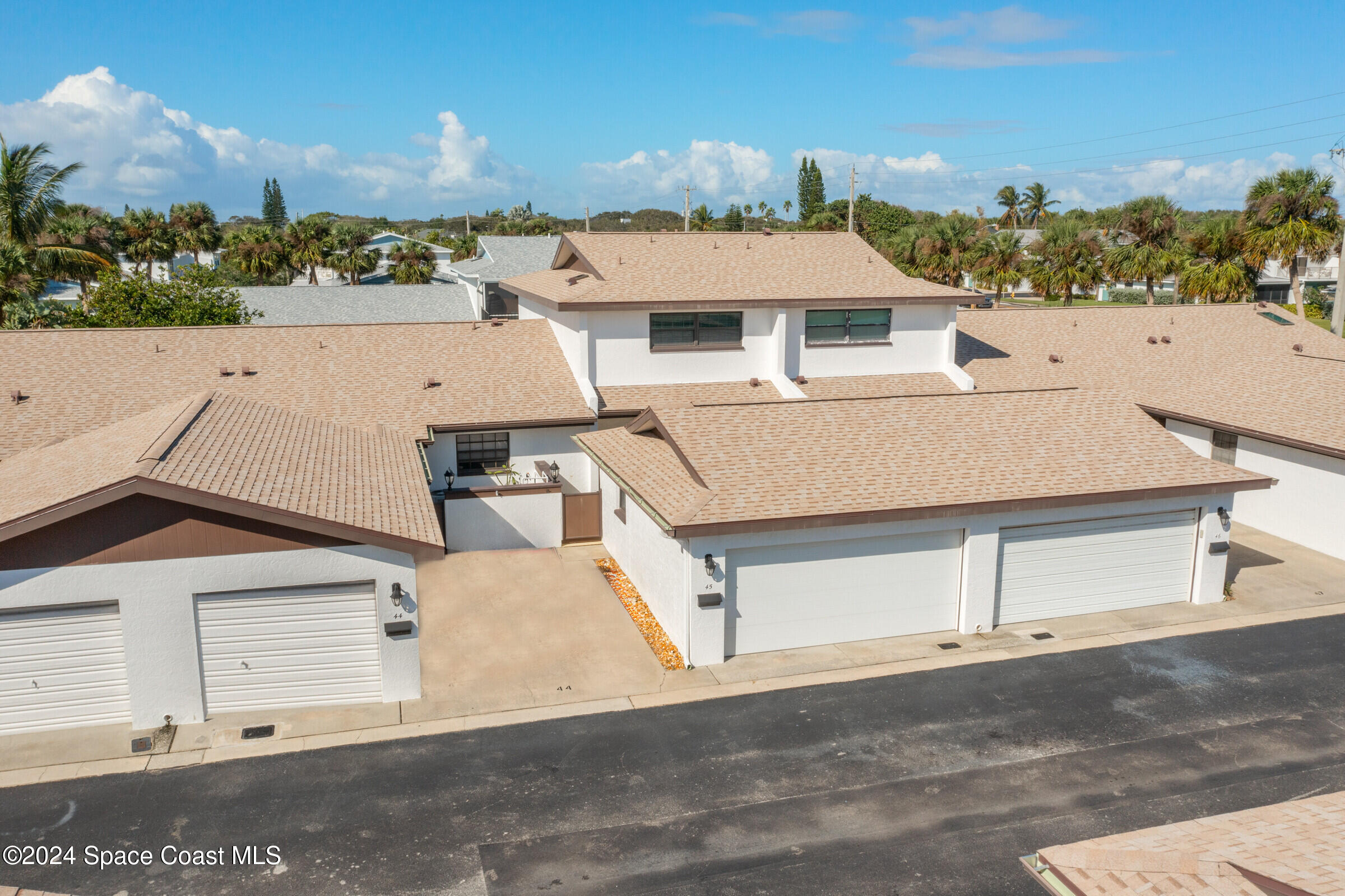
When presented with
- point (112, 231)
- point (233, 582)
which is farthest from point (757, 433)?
point (112, 231)

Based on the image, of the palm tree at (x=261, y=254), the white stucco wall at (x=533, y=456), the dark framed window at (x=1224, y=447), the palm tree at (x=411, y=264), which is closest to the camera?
the white stucco wall at (x=533, y=456)

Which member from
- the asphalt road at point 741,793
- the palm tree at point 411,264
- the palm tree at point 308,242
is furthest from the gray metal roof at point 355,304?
the asphalt road at point 741,793

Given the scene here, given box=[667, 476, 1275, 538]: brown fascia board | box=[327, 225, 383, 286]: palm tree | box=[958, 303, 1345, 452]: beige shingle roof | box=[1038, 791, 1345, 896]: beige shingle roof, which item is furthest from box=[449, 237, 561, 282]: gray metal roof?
box=[1038, 791, 1345, 896]: beige shingle roof

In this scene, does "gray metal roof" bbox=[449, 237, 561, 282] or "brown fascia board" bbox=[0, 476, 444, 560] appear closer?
"brown fascia board" bbox=[0, 476, 444, 560]

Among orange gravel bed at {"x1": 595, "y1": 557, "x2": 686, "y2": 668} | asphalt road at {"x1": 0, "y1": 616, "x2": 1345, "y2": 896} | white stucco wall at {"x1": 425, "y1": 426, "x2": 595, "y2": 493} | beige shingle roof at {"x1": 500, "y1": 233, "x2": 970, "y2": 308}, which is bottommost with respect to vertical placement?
asphalt road at {"x1": 0, "y1": 616, "x2": 1345, "y2": 896}

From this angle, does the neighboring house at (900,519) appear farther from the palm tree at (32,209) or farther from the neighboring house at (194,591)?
the palm tree at (32,209)

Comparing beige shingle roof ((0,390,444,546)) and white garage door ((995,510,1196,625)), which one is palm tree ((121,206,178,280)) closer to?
beige shingle roof ((0,390,444,546))

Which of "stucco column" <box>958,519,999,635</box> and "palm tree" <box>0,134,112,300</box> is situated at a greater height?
"palm tree" <box>0,134,112,300</box>
